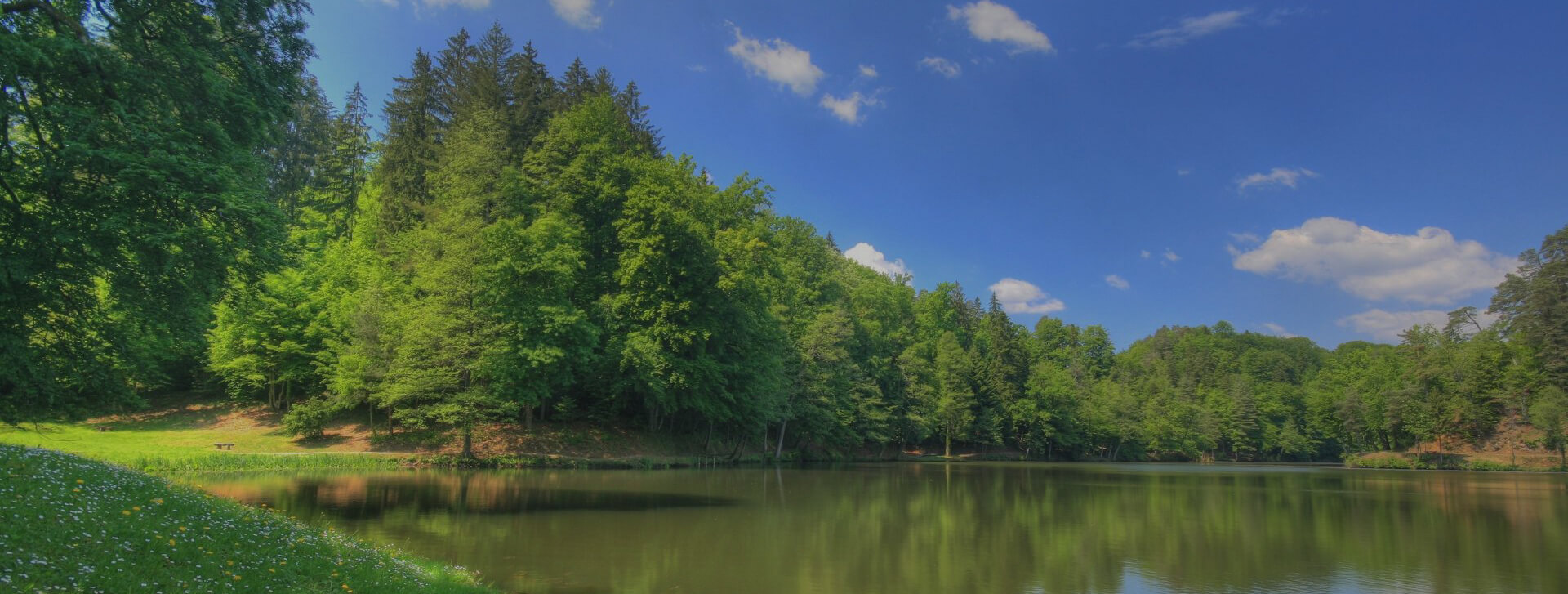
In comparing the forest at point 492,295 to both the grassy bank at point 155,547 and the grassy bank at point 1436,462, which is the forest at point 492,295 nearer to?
the grassy bank at point 1436,462

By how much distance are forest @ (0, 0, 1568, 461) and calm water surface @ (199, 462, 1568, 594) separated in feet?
18.0

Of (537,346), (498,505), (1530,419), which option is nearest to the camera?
(498,505)

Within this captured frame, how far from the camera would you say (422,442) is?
1329 inches

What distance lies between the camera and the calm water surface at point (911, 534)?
12.2m

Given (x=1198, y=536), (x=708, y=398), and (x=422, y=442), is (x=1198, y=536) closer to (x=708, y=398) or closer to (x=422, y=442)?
(x=708, y=398)

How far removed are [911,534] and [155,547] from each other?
1394 centimetres

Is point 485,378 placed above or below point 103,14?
below

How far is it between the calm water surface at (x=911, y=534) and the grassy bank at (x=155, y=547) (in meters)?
2.60

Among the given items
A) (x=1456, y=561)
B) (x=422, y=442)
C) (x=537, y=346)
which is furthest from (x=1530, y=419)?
(x=422, y=442)

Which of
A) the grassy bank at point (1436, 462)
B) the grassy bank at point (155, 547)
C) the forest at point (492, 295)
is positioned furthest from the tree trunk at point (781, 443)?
the grassy bank at point (1436, 462)

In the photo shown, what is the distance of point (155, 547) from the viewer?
7000mm

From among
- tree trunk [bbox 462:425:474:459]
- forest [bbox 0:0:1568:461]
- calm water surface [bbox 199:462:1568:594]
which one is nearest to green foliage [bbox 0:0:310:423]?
forest [bbox 0:0:1568:461]

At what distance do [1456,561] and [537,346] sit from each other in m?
29.4

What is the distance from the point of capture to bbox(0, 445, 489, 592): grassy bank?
235 inches
